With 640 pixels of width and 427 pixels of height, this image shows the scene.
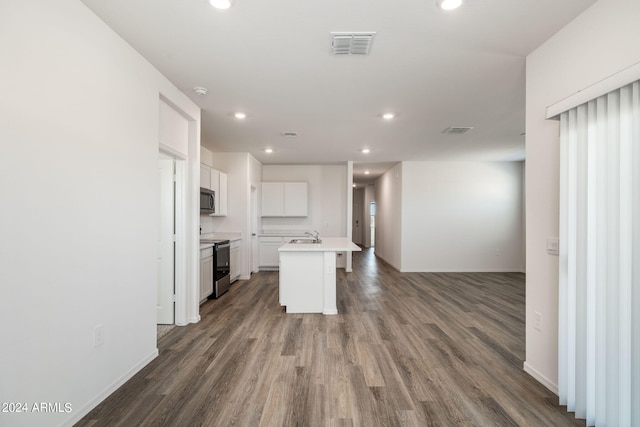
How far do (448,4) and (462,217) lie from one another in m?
5.80

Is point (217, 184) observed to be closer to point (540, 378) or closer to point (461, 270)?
point (540, 378)

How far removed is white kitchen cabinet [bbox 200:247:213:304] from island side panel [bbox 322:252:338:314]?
1765 millimetres

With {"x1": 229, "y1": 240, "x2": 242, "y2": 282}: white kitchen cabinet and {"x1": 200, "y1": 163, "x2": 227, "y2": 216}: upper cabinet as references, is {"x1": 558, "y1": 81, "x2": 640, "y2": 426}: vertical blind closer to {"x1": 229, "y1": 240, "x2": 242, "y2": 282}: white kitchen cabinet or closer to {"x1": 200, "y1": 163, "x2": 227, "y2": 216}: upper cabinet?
{"x1": 200, "y1": 163, "x2": 227, "y2": 216}: upper cabinet

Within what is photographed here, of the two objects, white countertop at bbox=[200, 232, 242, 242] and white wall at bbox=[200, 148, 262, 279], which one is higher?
white wall at bbox=[200, 148, 262, 279]

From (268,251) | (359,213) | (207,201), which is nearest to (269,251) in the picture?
(268,251)

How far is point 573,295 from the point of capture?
73.9 inches

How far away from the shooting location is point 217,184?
5.23 meters

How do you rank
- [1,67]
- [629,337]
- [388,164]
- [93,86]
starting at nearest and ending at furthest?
[1,67] < [629,337] < [93,86] < [388,164]

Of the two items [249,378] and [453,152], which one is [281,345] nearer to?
[249,378]

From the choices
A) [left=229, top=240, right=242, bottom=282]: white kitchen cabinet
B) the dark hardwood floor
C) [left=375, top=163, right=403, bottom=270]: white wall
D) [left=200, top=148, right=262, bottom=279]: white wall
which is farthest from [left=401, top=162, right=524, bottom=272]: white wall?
[left=229, top=240, right=242, bottom=282]: white kitchen cabinet

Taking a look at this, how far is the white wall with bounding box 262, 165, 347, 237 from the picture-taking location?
23.7 feet

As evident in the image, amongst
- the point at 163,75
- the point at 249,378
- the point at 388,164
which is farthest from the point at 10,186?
the point at 388,164

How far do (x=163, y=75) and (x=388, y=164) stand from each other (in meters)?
5.67

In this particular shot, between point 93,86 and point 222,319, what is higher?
point 93,86
